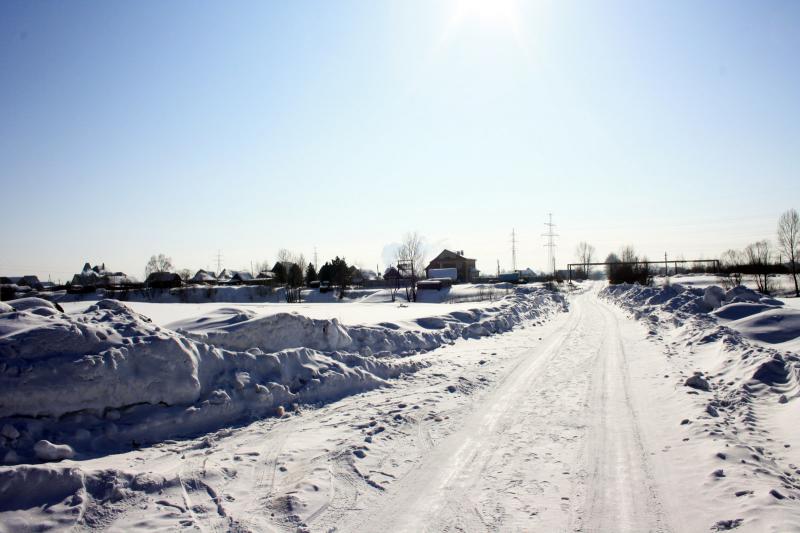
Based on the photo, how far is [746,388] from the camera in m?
7.89

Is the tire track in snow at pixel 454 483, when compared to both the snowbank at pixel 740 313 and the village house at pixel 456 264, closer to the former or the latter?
the snowbank at pixel 740 313

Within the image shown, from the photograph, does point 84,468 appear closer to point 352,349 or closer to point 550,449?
point 550,449

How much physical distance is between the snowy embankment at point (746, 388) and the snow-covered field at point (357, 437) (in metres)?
0.05

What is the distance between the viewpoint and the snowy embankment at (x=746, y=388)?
4.85 metres

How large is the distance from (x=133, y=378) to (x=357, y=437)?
10.6ft

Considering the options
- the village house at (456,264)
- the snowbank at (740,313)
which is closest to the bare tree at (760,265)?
the snowbank at (740,313)

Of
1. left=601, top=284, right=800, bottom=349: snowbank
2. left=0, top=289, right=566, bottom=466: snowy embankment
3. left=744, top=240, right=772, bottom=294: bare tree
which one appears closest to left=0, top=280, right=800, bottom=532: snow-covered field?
left=0, top=289, right=566, bottom=466: snowy embankment

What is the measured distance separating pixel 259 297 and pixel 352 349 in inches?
1872

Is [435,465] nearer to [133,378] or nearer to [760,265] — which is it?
[133,378]

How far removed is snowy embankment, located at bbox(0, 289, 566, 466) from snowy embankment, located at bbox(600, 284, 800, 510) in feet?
18.9

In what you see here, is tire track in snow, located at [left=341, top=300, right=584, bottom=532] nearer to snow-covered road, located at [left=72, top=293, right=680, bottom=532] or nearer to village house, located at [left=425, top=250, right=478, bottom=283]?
snow-covered road, located at [left=72, top=293, right=680, bottom=532]

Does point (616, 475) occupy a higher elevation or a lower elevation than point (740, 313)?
lower

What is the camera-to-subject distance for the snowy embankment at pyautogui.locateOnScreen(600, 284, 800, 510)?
4.85m

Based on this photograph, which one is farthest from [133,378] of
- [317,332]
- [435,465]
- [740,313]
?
[740,313]
